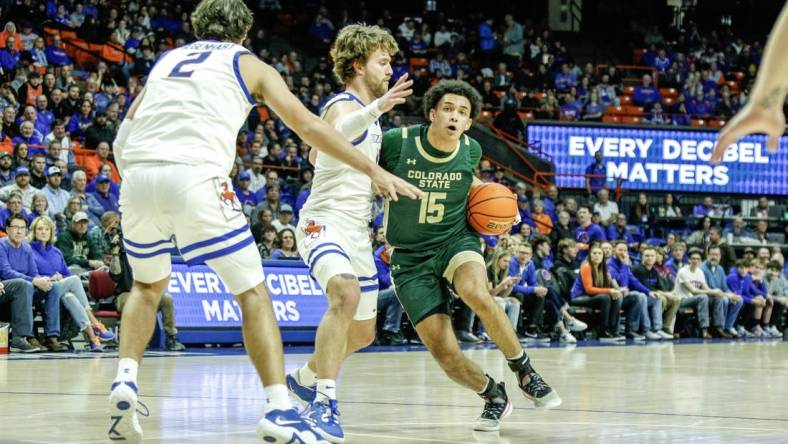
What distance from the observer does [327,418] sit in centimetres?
527

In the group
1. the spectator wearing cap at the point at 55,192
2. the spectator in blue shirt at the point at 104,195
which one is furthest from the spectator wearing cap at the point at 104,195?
the spectator wearing cap at the point at 55,192

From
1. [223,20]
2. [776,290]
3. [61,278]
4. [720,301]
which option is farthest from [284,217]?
[223,20]

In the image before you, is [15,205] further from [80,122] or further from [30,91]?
[80,122]

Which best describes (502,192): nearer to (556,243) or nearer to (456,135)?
(456,135)

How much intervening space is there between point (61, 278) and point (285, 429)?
8263 mm

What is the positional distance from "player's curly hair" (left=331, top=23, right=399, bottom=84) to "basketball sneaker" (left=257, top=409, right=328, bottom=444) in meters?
2.41

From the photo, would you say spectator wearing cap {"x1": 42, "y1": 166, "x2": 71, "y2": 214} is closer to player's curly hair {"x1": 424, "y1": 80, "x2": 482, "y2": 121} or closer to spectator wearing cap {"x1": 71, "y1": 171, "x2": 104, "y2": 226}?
spectator wearing cap {"x1": 71, "y1": 171, "x2": 104, "y2": 226}

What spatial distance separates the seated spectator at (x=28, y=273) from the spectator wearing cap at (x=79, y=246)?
1.06m

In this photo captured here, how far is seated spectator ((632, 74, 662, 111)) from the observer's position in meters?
28.2

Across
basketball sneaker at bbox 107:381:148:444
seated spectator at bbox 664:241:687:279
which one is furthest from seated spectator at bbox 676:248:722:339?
basketball sneaker at bbox 107:381:148:444

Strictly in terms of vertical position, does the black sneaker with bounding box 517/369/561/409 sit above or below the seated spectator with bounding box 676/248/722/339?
above

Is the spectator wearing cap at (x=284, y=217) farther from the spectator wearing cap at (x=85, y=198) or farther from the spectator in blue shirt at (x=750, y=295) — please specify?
the spectator in blue shirt at (x=750, y=295)

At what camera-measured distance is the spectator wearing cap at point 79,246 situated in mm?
13164

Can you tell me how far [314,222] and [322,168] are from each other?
0.30 m
